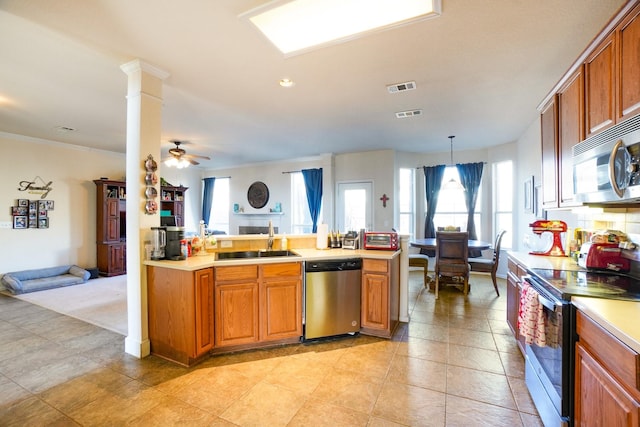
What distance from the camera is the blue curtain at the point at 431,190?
19.7 feet

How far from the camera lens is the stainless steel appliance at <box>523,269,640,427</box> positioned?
1.46 metres

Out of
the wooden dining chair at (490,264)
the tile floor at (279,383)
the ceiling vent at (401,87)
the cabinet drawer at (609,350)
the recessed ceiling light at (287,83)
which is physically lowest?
the tile floor at (279,383)

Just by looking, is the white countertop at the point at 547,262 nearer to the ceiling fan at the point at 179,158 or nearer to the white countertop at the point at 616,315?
the white countertop at the point at 616,315

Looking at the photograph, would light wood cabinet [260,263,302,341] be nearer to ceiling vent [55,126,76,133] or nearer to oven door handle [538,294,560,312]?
oven door handle [538,294,560,312]

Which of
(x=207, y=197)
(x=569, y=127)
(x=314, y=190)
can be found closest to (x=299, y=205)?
(x=314, y=190)

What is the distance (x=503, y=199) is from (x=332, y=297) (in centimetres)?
461

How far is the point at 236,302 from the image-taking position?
8.48 feet

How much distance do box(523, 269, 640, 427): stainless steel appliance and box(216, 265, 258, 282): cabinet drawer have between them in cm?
222

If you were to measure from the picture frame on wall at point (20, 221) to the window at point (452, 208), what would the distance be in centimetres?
790

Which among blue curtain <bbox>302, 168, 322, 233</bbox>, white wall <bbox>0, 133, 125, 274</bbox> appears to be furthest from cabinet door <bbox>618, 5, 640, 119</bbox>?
white wall <bbox>0, 133, 125, 274</bbox>

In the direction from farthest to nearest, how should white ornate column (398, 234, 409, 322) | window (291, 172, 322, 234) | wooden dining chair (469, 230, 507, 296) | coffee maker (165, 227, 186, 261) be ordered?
window (291, 172, 322, 234)
wooden dining chair (469, 230, 507, 296)
white ornate column (398, 234, 409, 322)
coffee maker (165, 227, 186, 261)

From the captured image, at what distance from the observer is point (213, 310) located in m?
2.53

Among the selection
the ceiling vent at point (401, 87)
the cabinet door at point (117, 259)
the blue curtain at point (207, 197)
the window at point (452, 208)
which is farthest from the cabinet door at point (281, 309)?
the blue curtain at point (207, 197)

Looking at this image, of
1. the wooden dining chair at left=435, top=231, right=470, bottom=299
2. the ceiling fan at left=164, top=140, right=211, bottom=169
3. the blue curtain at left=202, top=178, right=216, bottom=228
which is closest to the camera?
the wooden dining chair at left=435, top=231, right=470, bottom=299
